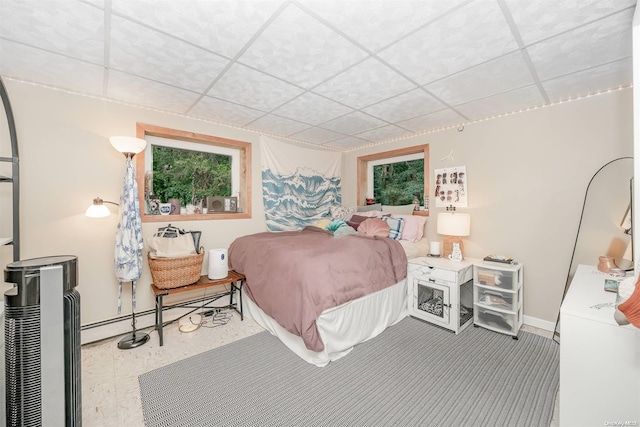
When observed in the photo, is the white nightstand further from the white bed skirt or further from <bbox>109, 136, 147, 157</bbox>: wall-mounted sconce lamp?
<bbox>109, 136, 147, 157</bbox>: wall-mounted sconce lamp

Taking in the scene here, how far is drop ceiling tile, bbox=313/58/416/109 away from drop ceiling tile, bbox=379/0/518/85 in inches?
4.2

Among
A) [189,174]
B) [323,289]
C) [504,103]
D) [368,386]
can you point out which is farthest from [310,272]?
[504,103]

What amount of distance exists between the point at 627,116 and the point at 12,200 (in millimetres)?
4952

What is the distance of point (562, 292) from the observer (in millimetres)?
2455

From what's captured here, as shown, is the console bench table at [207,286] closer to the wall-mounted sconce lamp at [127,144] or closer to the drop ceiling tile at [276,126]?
the wall-mounted sconce lamp at [127,144]

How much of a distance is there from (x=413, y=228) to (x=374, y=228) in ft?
2.12

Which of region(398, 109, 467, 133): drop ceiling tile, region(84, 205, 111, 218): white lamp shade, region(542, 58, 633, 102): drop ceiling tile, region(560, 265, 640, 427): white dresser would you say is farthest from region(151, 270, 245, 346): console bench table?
region(542, 58, 633, 102): drop ceiling tile

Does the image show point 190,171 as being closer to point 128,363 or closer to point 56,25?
point 56,25

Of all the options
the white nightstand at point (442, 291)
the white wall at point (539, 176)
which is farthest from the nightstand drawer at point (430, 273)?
the white wall at point (539, 176)

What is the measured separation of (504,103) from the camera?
2469 mm

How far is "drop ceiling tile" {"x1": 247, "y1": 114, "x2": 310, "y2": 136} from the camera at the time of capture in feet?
9.75

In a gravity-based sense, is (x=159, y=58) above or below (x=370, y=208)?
above

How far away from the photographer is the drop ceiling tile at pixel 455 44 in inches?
53.9

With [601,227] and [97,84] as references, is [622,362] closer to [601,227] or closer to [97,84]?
[601,227]
